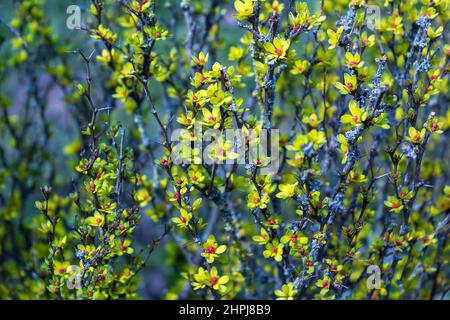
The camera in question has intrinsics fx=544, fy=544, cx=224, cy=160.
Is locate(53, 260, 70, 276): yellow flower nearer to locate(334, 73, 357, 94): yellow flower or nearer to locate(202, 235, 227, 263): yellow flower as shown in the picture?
locate(202, 235, 227, 263): yellow flower

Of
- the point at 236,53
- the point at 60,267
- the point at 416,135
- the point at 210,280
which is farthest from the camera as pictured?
the point at 236,53

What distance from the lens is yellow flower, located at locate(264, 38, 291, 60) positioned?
1.87m

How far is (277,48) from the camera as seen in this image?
1891 mm

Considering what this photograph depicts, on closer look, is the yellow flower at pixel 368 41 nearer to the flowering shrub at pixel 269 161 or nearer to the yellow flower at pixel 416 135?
the flowering shrub at pixel 269 161

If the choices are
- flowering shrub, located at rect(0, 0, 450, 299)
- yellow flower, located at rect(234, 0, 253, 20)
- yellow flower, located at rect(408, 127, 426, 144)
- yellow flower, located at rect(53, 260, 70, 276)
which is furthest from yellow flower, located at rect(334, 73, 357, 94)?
yellow flower, located at rect(53, 260, 70, 276)

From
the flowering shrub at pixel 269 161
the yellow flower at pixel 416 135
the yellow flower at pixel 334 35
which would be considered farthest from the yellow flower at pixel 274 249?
the yellow flower at pixel 334 35

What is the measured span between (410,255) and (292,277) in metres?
0.55

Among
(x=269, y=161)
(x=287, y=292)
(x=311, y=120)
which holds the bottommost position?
(x=287, y=292)

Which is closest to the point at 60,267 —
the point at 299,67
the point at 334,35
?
the point at 299,67

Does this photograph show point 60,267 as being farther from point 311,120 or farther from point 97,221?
point 311,120

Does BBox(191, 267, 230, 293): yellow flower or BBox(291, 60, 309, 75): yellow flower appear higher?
BBox(291, 60, 309, 75): yellow flower

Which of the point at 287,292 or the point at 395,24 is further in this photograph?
the point at 395,24

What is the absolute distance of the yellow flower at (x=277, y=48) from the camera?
187cm
